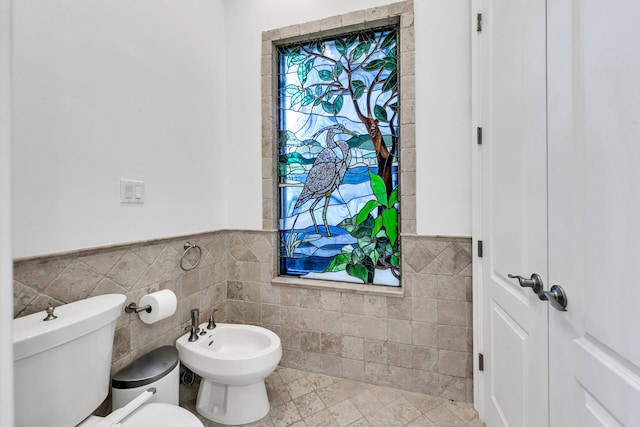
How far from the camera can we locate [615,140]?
61 centimetres

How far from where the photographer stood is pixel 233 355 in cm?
148

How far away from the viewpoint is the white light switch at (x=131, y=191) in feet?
4.52

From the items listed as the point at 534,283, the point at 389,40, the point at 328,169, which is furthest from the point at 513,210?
the point at 389,40

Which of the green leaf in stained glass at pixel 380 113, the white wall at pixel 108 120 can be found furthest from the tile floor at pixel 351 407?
the green leaf in stained glass at pixel 380 113

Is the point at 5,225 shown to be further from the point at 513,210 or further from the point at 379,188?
the point at 379,188

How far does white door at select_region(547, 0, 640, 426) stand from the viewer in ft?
1.86

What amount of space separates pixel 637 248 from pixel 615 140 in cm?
24

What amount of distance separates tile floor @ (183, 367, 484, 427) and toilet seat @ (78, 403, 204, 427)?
1.96ft

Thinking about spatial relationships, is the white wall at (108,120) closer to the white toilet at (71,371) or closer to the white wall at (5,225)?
the white toilet at (71,371)

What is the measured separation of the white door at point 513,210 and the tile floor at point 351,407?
217 millimetres

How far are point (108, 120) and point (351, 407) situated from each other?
2031 mm

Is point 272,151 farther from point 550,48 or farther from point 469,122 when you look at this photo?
point 550,48

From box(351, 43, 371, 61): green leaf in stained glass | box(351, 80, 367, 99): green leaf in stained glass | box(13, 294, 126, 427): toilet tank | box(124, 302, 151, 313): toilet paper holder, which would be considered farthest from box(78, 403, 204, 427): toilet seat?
box(351, 43, 371, 61): green leaf in stained glass

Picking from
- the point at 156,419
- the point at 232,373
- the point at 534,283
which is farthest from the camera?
the point at 232,373
